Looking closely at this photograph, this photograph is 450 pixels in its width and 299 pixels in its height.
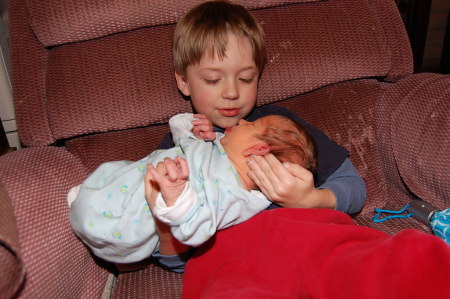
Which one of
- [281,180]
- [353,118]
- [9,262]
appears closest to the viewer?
[9,262]

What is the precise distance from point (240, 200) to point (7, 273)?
544 millimetres

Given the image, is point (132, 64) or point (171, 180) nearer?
point (171, 180)

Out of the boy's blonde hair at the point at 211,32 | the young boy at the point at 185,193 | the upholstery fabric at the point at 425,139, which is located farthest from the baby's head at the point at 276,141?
the upholstery fabric at the point at 425,139

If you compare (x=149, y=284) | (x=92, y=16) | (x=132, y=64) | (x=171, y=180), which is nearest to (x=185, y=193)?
(x=171, y=180)

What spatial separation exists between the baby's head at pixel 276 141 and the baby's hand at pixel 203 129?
0.05m

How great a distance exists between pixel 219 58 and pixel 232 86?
0.09 meters

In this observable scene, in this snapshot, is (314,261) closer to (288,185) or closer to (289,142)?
(288,185)

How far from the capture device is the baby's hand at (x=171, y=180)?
3.02 ft

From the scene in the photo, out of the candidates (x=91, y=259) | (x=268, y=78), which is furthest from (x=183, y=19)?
Result: (x=91, y=259)

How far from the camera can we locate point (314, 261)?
3.28 feet

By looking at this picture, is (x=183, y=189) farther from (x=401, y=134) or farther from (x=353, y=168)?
(x=401, y=134)

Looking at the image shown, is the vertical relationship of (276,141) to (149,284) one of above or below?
above

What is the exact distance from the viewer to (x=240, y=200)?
1107 mm

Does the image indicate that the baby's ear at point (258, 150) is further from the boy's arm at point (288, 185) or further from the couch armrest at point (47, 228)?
the couch armrest at point (47, 228)
